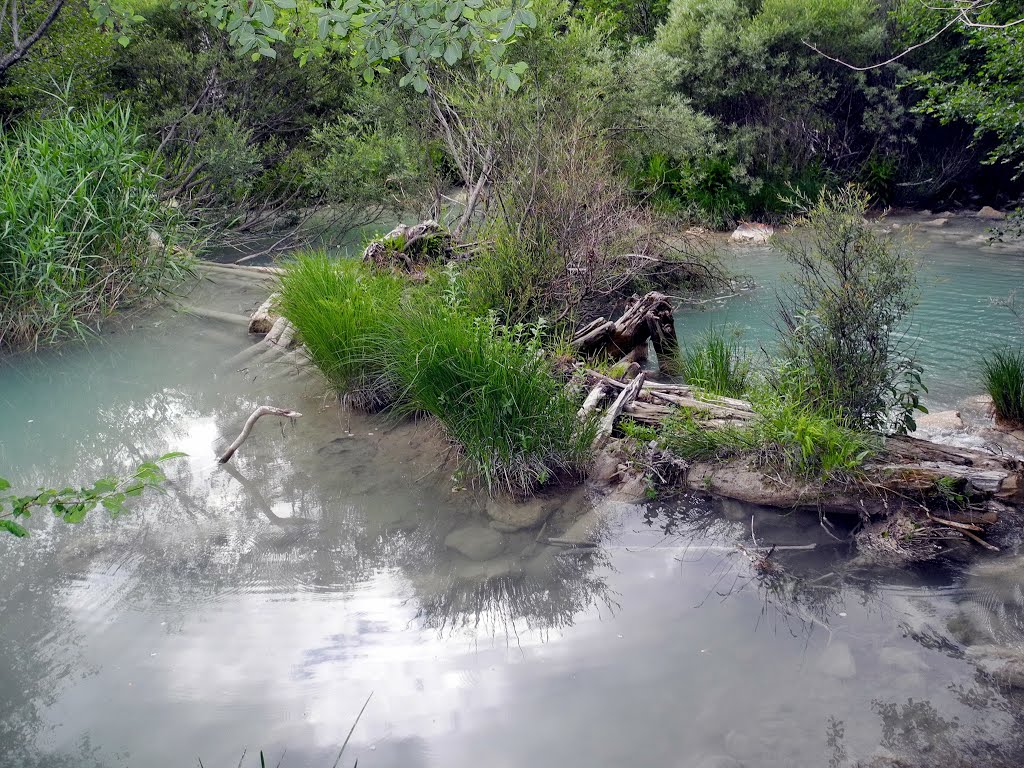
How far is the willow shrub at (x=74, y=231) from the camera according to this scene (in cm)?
734

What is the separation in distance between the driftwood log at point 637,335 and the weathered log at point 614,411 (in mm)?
909

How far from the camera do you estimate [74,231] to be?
7.51 metres

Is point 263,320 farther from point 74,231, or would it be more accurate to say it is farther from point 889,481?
point 889,481

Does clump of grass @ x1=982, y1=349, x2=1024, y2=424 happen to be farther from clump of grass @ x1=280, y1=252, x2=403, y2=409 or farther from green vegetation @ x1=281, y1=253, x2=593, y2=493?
clump of grass @ x1=280, y1=252, x2=403, y2=409

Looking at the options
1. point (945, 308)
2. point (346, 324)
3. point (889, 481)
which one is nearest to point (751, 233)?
point (945, 308)

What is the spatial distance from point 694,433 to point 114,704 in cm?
335

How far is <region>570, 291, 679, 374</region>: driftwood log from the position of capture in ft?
22.3

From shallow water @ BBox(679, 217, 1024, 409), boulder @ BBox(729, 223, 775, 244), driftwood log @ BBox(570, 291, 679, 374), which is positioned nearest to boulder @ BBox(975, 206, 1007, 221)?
shallow water @ BBox(679, 217, 1024, 409)

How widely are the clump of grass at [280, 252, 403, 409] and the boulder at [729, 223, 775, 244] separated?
8475mm

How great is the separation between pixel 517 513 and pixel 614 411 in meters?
1.09

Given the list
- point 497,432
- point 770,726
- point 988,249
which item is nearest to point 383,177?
point 497,432

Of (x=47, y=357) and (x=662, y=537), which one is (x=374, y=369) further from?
(x=47, y=357)

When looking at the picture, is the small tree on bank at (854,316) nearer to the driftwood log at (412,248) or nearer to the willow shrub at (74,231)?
the driftwood log at (412,248)

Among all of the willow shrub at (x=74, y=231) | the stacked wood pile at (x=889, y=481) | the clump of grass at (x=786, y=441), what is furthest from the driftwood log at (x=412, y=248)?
the clump of grass at (x=786, y=441)
